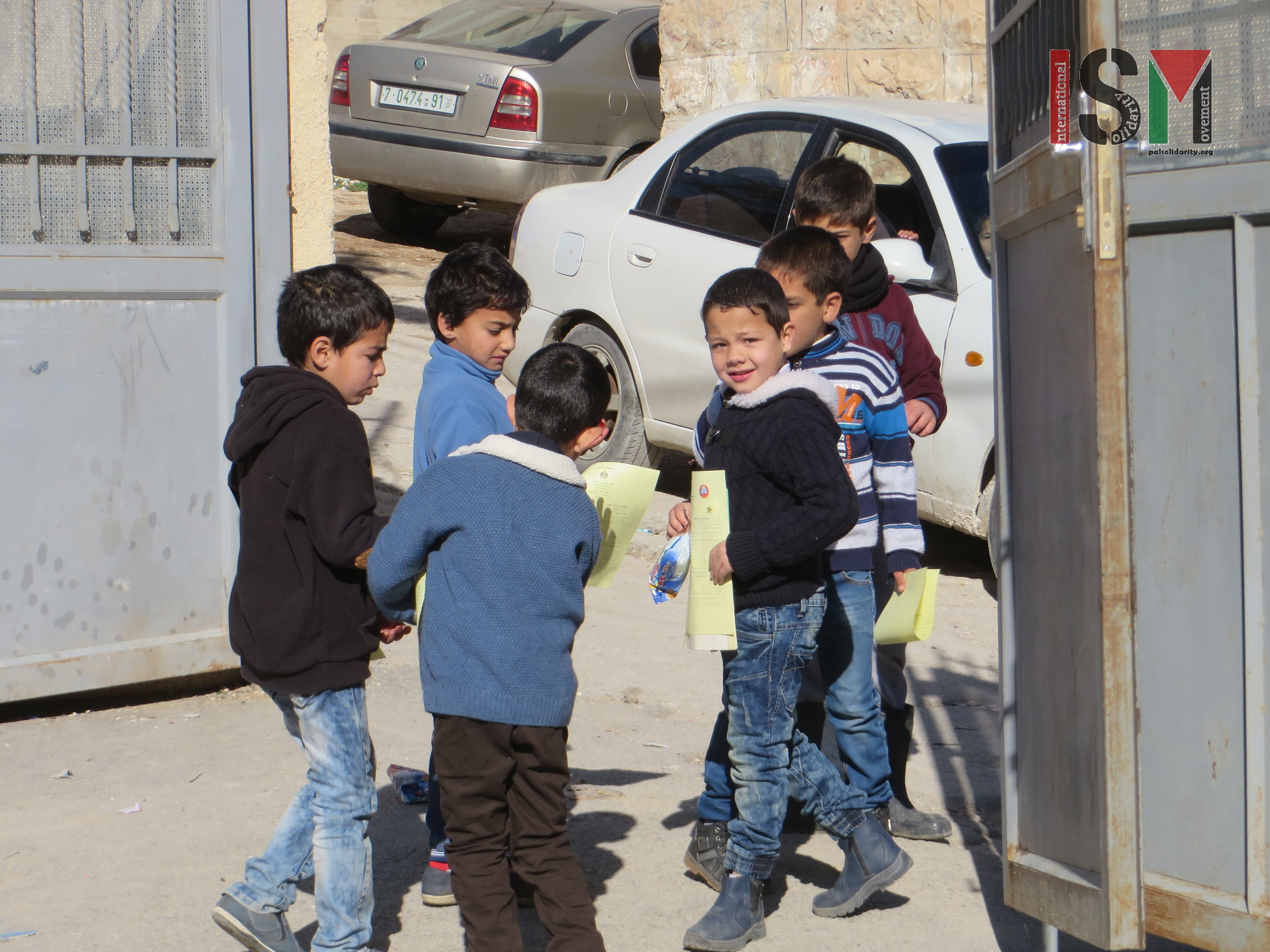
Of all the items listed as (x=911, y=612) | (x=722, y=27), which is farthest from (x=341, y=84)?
(x=911, y=612)

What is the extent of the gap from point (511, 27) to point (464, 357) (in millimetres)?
8430

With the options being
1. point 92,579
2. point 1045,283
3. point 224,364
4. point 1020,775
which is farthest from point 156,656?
point 1045,283

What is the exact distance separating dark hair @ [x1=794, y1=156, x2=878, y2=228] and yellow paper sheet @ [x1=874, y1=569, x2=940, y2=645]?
3.19 ft

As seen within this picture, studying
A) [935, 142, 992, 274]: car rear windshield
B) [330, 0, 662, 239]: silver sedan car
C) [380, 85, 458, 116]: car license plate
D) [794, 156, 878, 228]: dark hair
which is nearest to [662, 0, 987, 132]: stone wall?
[330, 0, 662, 239]: silver sedan car

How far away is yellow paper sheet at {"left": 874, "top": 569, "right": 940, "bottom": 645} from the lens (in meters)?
3.47

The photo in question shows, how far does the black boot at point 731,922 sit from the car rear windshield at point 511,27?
27.2ft

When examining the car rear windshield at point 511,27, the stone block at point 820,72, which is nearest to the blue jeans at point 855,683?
the stone block at point 820,72

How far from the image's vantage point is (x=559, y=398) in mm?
2785

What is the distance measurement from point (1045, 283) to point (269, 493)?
5.25 feet

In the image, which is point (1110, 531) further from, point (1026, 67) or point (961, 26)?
point (961, 26)

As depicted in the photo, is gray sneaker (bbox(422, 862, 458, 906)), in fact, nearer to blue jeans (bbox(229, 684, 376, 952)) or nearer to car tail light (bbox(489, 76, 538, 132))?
blue jeans (bbox(229, 684, 376, 952))

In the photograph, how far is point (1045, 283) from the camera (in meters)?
2.65

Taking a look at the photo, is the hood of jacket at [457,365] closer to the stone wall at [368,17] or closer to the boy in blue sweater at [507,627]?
the boy in blue sweater at [507,627]

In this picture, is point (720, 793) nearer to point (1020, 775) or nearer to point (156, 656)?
point (1020, 775)
